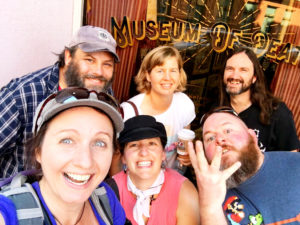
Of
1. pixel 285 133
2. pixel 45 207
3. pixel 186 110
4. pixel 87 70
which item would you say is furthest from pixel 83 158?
pixel 285 133

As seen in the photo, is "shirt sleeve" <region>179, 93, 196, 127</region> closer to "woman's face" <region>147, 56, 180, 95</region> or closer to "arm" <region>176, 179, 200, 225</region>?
"woman's face" <region>147, 56, 180, 95</region>

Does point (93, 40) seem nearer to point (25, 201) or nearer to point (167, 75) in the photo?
point (167, 75)

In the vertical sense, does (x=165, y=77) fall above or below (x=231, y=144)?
above

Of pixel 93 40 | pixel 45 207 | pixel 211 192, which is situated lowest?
pixel 211 192

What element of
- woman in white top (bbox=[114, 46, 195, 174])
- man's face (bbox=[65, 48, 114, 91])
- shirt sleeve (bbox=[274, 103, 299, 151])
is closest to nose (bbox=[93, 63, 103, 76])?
man's face (bbox=[65, 48, 114, 91])

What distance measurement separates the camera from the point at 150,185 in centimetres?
Answer: 190

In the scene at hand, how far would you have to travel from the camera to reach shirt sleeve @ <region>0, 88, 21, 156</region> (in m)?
1.88

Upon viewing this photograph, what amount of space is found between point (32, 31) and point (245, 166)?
2.48 m

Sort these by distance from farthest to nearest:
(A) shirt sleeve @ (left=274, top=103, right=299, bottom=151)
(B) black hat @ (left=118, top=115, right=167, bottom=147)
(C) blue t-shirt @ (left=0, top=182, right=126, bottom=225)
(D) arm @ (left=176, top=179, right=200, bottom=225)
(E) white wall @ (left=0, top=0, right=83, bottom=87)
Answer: (A) shirt sleeve @ (left=274, top=103, right=299, bottom=151)
(E) white wall @ (left=0, top=0, right=83, bottom=87)
(B) black hat @ (left=118, top=115, right=167, bottom=147)
(D) arm @ (left=176, top=179, right=200, bottom=225)
(C) blue t-shirt @ (left=0, top=182, right=126, bottom=225)

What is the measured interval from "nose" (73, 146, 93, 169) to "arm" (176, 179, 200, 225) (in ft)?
3.15

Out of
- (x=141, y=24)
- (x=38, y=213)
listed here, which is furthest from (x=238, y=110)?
(x=38, y=213)

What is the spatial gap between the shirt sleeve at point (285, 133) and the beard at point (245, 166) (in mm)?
981

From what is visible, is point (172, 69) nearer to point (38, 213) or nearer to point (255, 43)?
point (255, 43)

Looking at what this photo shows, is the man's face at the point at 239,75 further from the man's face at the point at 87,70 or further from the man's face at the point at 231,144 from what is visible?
the man's face at the point at 87,70
